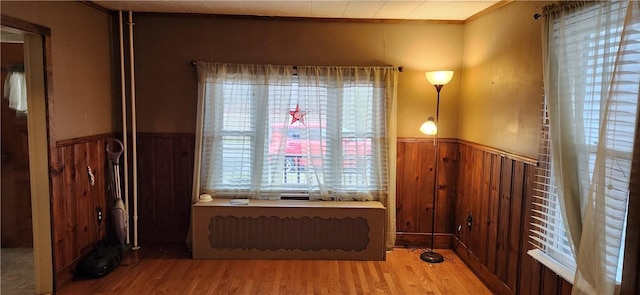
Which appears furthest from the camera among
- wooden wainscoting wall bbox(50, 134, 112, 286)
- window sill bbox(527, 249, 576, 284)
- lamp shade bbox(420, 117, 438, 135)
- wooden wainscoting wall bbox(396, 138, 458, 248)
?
wooden wainscoting wall bbox(396, 138, 458, 248)

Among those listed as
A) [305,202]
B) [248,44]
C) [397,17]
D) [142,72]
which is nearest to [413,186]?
[305,202]

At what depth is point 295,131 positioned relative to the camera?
382 cm

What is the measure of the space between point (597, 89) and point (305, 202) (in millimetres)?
2515

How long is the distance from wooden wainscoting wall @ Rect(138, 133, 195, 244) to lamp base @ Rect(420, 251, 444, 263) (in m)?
2.31

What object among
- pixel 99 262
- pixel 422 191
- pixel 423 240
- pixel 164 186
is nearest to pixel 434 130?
pixel 422 191

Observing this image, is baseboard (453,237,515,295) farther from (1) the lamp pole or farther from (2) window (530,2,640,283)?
(2) window (530,2,640,283)

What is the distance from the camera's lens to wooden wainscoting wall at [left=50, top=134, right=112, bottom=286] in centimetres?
296

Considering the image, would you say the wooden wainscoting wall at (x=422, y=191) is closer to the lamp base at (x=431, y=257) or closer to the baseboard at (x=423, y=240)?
the baseboard at (x=423, y=240)

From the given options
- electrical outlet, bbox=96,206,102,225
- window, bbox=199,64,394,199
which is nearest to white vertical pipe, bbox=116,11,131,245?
electrical outlet, bbox=96,206,102,225

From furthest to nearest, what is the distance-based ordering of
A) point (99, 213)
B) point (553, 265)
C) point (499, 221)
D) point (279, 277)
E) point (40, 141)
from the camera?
point (99, 213), point (279, 277), point (499, 221), point (40, 141), point (553, 265)

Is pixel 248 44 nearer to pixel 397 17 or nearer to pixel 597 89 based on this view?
pixel 397 17

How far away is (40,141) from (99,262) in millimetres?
1067

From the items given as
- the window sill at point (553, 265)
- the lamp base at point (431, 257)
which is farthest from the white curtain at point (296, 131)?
the window sill at point (553, 265)

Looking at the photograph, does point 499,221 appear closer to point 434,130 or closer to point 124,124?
point 434,130
